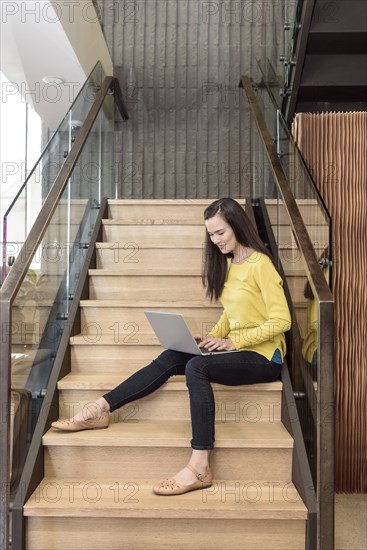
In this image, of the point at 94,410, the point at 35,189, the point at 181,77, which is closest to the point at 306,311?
the point at 94,410

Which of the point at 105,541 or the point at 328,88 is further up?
the point at 328,88

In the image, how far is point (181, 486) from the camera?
7.43 ft

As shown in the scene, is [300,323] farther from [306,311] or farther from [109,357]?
[109,357]

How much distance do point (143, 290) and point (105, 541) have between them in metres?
1.61

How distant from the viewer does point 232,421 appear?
2709 millimetres

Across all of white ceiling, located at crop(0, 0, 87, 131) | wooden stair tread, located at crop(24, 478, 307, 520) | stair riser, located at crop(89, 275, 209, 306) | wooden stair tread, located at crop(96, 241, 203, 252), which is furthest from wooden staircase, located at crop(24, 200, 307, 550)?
white ceiling, located at crop(0, 0, 87, 131)

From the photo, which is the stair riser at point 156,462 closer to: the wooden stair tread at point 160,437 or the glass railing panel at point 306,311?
the wooden stair tread at point 160,437

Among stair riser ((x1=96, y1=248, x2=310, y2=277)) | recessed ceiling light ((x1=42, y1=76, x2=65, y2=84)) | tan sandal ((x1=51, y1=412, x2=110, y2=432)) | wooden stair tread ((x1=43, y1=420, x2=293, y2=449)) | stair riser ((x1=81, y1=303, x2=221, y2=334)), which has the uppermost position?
recessed ceiling light ((x1=42, y1=76, x2=65, y2=84))

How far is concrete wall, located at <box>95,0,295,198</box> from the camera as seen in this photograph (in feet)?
20.1

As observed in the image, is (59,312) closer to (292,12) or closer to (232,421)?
(232,421)

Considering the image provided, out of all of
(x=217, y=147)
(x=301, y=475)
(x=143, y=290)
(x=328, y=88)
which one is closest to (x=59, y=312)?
(x=143, y=290)

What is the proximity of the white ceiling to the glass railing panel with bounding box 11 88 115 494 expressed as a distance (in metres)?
0.51

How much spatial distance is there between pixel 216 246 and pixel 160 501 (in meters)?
1.17

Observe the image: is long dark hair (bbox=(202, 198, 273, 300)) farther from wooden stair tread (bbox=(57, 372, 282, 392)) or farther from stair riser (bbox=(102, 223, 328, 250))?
stair riser (bbox=(102, 223, 328, 250))
